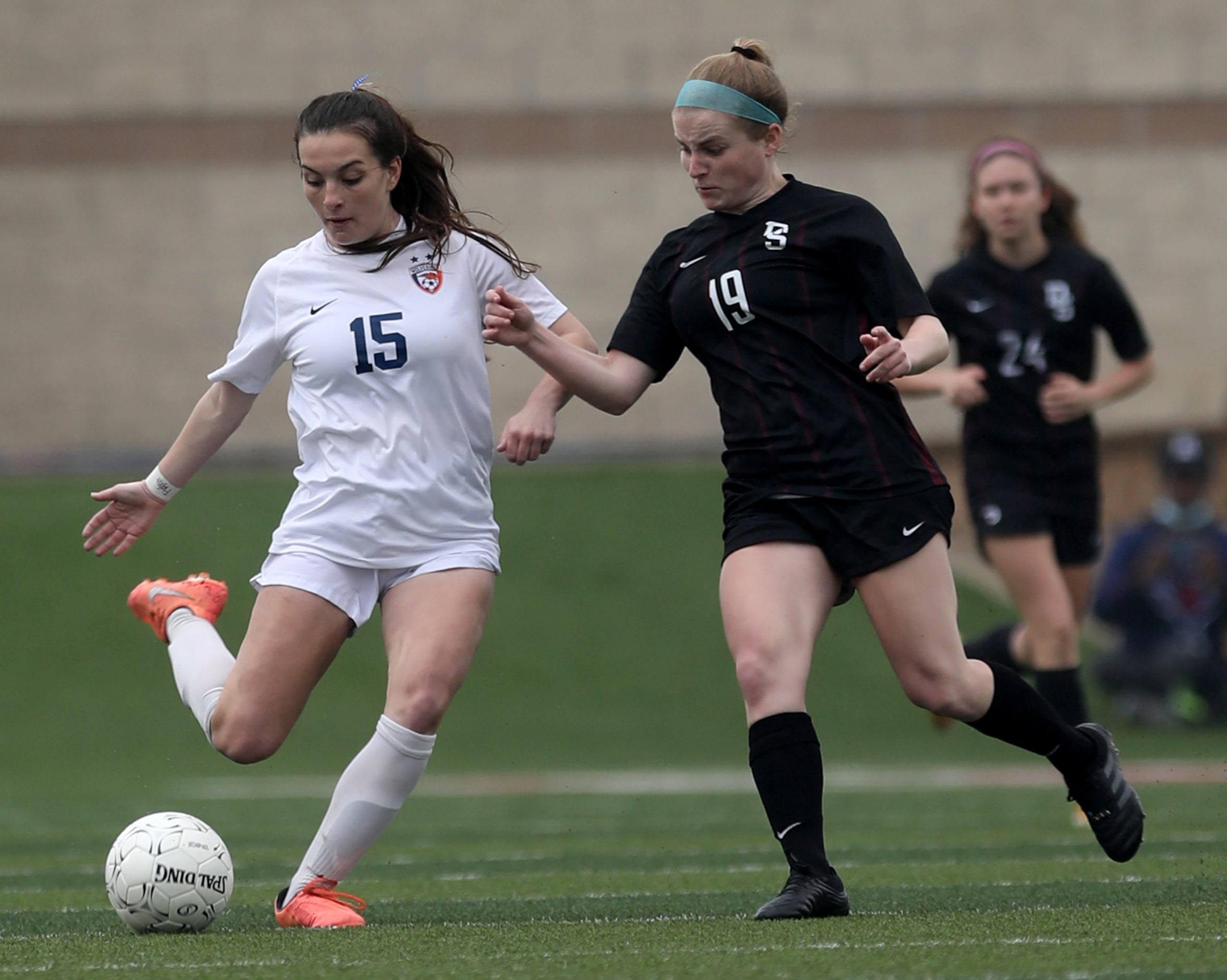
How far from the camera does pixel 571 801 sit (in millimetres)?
10656

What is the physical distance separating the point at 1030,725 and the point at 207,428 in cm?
237

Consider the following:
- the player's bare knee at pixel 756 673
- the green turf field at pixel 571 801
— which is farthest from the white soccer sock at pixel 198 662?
the player's bare knee at pixel 756 673

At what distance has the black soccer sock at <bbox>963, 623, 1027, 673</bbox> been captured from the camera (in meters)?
8.09

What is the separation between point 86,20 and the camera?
59.0ft

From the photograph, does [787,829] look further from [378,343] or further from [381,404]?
[378,343]

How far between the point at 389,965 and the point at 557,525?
42.3 ft

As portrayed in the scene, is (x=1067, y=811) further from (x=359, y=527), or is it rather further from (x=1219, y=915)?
(x=359, y=527)

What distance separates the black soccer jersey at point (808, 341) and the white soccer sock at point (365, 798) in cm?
109

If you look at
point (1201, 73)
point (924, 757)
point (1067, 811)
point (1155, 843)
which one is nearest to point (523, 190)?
point (1201, 73)

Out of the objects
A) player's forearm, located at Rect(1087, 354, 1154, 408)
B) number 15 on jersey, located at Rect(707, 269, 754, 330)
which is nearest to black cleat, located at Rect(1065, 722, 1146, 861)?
number 15 on jersey, located at Rect(707, 269, 754, 330)

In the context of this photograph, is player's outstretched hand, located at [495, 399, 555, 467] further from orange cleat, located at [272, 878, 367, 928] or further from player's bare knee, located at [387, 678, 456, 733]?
orange cleat, located at [272, 878, 367, 928]

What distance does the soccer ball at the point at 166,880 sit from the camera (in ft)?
16.0

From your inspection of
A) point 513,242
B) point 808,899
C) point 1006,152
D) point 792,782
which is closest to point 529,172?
point 513,242

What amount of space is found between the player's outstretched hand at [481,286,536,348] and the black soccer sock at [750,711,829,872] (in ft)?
3.74
